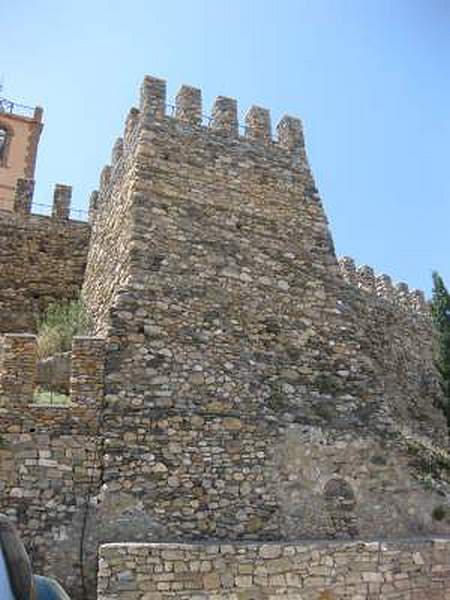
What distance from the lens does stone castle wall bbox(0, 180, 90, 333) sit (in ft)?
37.4

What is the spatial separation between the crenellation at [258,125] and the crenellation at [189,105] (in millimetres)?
1149

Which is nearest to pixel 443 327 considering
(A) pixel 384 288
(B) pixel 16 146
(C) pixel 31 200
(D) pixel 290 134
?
(A) pixel 384 288

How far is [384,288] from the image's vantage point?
17328mm

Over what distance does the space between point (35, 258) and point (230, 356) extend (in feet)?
19.0

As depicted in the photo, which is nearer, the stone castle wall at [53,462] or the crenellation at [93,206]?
the stone castle wall at [53,462]

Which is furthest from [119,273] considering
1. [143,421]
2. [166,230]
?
[143,421]

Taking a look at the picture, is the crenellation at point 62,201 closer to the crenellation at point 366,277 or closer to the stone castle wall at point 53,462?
the stone castle wall at point 53,462

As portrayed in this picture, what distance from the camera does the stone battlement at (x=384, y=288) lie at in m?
16.7

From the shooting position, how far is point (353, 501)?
7.94 metres

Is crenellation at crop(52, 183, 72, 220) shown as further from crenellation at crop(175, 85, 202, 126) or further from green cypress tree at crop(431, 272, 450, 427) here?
green cypress tree at crop(431, 272, 450, 427)

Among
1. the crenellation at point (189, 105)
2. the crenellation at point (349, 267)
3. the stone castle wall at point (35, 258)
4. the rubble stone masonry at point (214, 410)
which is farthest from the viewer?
the crenellation at point (349, 267)

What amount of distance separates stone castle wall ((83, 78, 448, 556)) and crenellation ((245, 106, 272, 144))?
3 cm

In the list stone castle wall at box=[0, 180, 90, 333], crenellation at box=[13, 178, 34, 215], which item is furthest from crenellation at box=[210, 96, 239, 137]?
crenellation at box=[13, 178, 34, 215]

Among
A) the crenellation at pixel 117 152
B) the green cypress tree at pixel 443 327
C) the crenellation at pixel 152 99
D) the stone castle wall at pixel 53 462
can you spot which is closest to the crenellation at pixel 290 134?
the crenellation at pixel 152 99
